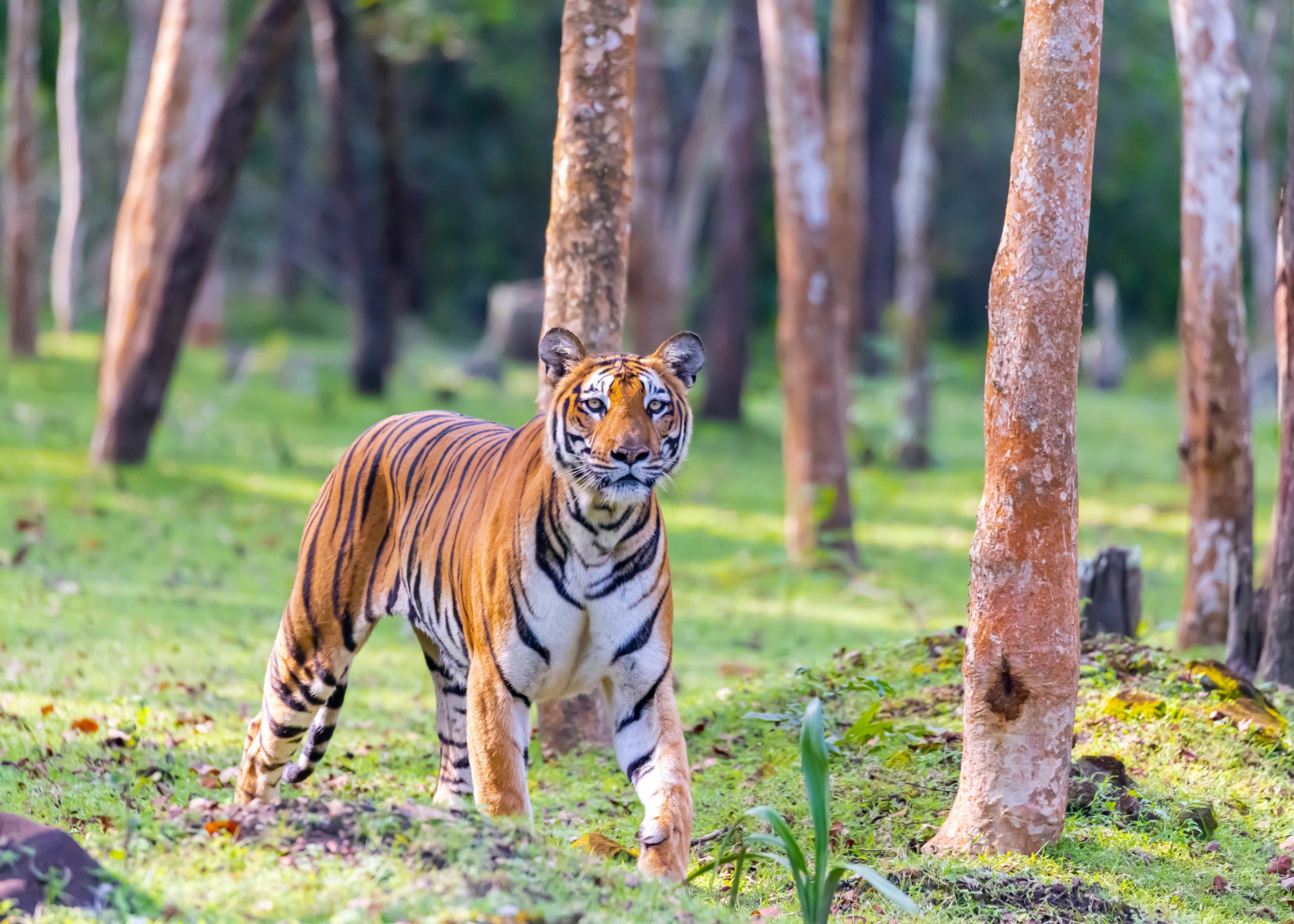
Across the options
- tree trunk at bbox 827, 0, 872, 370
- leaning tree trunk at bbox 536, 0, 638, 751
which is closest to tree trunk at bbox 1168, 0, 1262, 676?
leaning tree trunk at bbox 536, 0, 638, 751

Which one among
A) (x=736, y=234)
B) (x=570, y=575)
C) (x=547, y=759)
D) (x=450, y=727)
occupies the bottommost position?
(x=547, y=759)

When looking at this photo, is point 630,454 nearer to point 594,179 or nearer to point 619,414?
point 619,414

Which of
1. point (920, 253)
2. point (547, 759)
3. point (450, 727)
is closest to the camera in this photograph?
point (450, 727)

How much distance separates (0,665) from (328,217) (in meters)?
28.5

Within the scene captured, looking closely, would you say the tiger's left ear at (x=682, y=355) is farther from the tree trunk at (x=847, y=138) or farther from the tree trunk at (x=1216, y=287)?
the tree trunk at (x=847, y=138)

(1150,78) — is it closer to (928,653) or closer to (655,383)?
(928,653)

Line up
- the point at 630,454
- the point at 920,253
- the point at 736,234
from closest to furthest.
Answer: the point at 630,454 < the point at 920,253 < the point at 736,234

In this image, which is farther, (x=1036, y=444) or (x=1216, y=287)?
(x=1216, y=287)

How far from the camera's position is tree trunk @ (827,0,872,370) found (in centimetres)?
1441

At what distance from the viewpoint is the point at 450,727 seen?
5.15 m

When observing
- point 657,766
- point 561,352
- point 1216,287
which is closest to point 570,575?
point 657,766

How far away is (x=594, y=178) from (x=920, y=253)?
10.6 meters

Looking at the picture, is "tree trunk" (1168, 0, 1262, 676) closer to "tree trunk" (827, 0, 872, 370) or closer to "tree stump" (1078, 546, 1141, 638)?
"tree stump" (1078, 546, 1141, 638)

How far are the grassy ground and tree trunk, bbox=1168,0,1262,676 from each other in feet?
2.42
